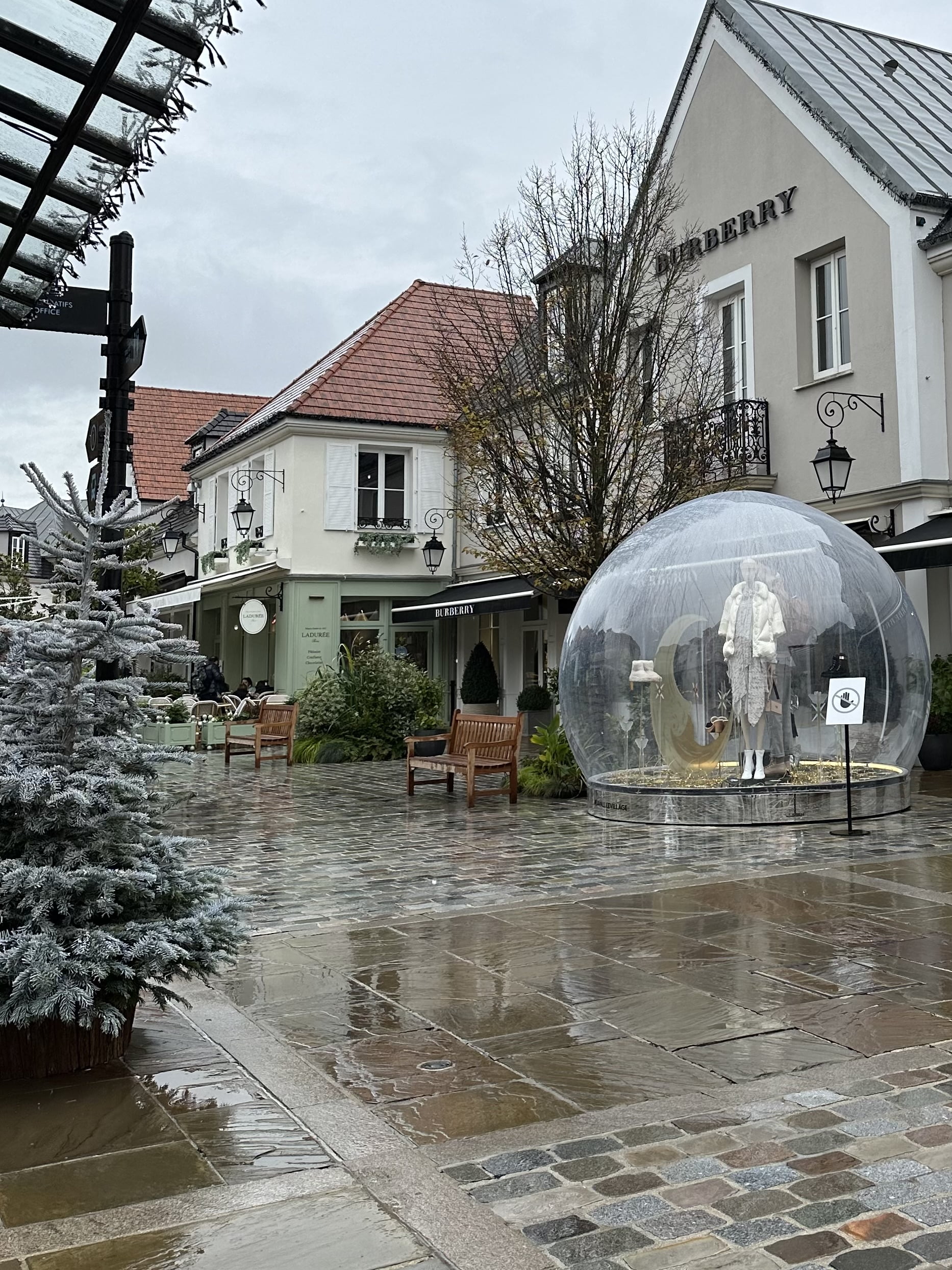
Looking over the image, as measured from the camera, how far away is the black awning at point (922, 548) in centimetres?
1409

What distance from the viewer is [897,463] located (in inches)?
627

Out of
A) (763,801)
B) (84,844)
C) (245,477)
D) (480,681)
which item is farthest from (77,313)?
(245,477)

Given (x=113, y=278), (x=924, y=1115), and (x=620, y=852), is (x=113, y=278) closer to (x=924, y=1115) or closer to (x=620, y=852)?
(x=924, y=1115)

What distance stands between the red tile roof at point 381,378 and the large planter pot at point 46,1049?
22.3 m

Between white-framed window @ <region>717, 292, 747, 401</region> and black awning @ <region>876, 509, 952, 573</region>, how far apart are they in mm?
4314

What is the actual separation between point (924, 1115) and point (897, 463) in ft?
42.4

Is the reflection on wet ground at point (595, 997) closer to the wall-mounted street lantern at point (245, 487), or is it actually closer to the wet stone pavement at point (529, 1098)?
the wet stone pavement at point (529, 1098)

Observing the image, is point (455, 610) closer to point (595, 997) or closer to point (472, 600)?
point (472, 600)

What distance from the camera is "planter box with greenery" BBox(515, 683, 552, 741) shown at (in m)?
23.1

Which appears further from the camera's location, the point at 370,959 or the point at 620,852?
the point at 620,852

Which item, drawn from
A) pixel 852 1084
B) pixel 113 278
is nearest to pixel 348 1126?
pixel 852 1084

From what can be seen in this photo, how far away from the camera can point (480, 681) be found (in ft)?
84.2

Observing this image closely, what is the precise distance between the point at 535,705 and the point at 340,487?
23.9 ft

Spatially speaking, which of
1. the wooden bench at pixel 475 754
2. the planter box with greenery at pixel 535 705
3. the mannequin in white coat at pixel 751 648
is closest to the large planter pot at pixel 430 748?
the wooden bench at pixel 475 754
